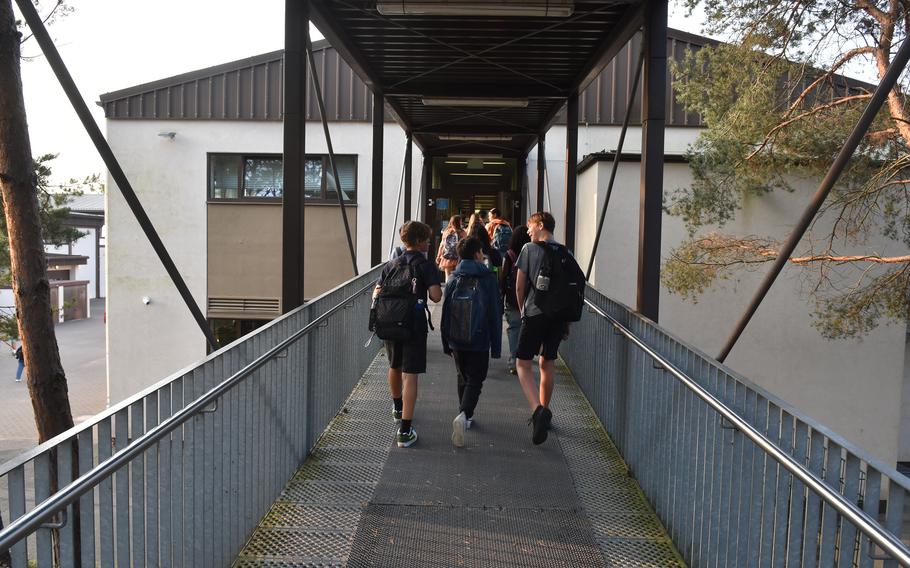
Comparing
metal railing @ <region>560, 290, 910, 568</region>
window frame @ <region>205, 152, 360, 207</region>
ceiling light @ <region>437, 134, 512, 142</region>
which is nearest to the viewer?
metal railing @ <region>560, 290, 910, 568</region>

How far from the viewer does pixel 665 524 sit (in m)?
4.36

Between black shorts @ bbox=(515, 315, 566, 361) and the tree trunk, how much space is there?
443cm

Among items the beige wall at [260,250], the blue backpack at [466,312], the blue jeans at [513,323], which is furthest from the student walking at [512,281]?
the beige wall at [260,250]

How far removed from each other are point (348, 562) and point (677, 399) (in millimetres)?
1786

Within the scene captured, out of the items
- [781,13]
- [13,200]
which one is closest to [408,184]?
[781,13]

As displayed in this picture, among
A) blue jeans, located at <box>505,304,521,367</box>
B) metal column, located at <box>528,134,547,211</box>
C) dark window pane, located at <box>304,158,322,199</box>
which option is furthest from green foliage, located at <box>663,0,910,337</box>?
dark window pane, located at <box>304,158,322,199</box>

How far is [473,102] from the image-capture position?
1121cm

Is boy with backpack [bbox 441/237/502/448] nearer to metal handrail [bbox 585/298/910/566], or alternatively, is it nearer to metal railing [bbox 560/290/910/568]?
metal railing [bbox 560/290/910/568]

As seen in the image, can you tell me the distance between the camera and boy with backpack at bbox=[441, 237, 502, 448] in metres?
5.57

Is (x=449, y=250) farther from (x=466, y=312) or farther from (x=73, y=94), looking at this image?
(x=73, y=94)

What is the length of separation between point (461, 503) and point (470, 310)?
4.45ft

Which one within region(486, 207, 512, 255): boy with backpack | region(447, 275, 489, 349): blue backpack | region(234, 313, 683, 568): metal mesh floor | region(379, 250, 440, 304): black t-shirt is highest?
region(486, 207, 512, 255): boy with backpack

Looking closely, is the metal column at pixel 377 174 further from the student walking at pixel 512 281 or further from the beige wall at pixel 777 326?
the beige wall at pixel 777 326

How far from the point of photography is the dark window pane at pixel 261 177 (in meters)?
21.6
